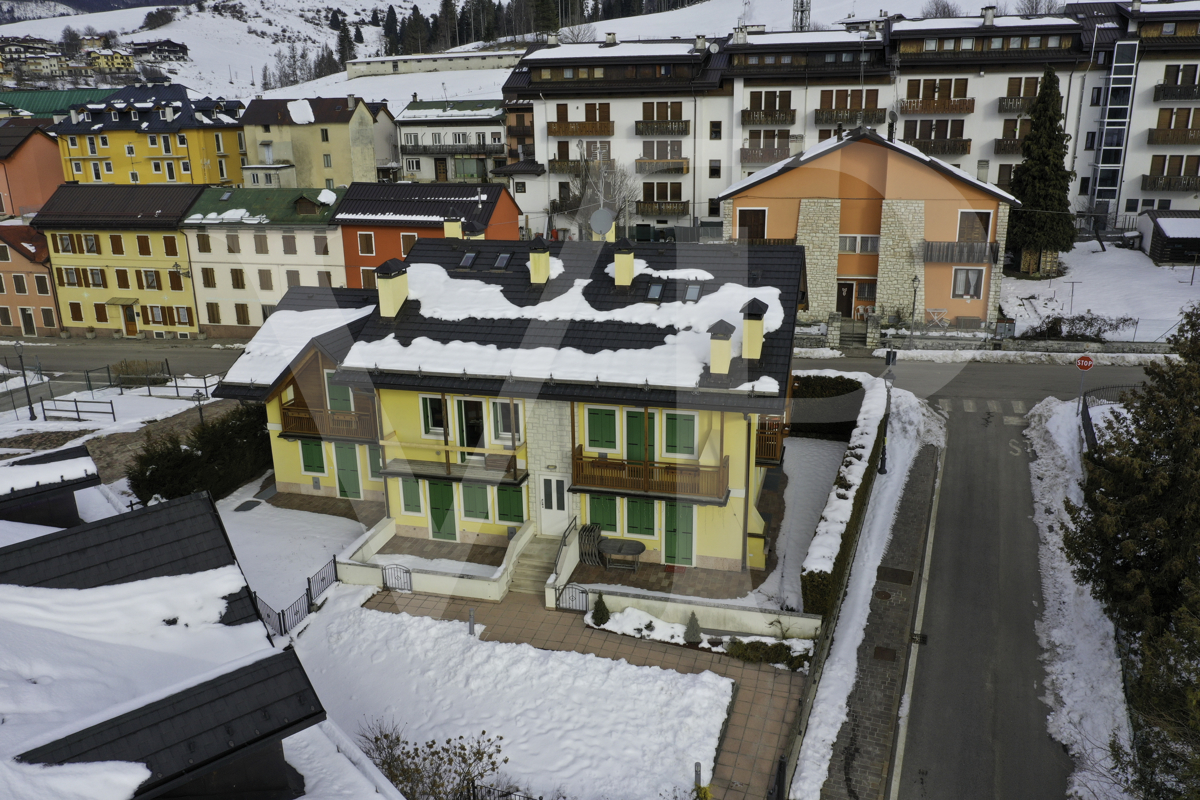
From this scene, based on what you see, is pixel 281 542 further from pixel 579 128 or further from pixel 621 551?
pixel 579 128

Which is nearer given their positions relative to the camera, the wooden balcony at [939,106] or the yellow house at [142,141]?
the wooden balcony at [939,106]

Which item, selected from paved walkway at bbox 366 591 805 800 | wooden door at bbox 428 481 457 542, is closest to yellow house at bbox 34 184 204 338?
wooden door at bbox 428 481 457 542


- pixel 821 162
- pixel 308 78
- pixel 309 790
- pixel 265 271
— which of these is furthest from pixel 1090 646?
pixel 308 78

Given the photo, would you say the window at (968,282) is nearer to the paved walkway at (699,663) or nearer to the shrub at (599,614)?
the paved walkway at (699,663)

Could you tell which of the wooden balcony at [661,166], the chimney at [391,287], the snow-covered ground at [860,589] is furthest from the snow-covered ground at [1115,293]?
the chimney at [391,287]

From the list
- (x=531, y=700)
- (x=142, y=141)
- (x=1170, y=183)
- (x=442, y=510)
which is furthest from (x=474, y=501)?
(x=142, y=141)

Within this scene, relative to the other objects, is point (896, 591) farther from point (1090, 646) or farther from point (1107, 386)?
point (1107, 386)

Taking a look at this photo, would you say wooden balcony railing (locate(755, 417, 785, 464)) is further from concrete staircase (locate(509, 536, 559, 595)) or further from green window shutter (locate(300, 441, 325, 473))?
green window shutter (locate(300, 441, 325, 473))
